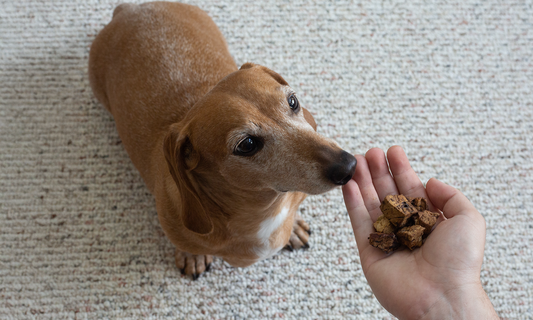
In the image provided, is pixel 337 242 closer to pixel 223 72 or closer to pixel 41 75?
pixel 223 72

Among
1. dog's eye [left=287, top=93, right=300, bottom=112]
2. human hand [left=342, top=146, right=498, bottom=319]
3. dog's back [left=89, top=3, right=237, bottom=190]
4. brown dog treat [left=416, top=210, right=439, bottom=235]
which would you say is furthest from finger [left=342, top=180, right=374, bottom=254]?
dog's back [left=89, top=3, right=237, bottom=190]

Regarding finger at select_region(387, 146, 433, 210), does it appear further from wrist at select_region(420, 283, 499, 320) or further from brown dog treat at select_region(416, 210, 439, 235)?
wrist at select_region(420, 283, 499, 320)

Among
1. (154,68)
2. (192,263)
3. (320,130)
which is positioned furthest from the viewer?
(320,130)

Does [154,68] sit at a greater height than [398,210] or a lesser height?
lesser

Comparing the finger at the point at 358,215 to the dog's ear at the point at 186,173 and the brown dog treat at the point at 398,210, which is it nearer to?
the brown dog treat at the point at 398,210

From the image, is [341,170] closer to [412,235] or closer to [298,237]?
[412,235]

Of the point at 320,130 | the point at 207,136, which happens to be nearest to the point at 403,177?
the point at 320,130

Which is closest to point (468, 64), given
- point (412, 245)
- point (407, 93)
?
point (407, 93)
